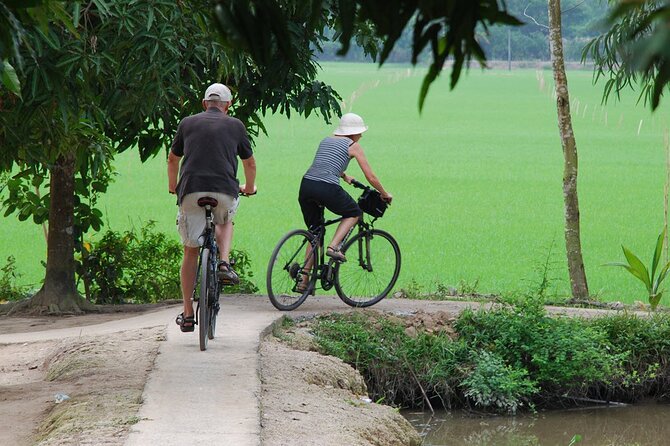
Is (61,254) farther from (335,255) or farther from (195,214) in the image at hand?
(195,214)

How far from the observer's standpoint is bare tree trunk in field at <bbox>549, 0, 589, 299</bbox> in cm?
1353

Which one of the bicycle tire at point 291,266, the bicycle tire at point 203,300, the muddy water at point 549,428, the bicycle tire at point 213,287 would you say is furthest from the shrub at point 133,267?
the bicycle tire at point 203,300

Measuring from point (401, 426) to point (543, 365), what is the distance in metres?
2.71

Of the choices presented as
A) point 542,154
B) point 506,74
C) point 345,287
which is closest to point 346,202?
point 345,287

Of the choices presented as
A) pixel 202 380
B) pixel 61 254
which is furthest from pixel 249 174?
pixel 61 254

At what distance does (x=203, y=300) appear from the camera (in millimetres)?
7910

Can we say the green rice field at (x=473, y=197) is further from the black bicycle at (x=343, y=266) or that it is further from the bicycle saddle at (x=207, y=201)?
the bicycle saddle at (x=207, y=201)

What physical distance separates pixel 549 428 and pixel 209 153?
3.52 m

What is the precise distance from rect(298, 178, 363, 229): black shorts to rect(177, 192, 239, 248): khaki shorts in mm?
2298

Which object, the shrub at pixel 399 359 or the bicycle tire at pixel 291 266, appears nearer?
the shrub at pixel 399 359

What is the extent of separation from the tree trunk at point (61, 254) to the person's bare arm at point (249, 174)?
13.5 ft

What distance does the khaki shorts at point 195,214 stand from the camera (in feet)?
26.6

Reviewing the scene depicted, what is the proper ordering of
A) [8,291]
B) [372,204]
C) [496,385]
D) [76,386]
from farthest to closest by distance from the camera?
[8,291]
[372,204]
[496,385]
[76,386]

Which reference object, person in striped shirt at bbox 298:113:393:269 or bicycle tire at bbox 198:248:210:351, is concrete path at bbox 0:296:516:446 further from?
person in striped shirt at bbox 298:113:393:269
